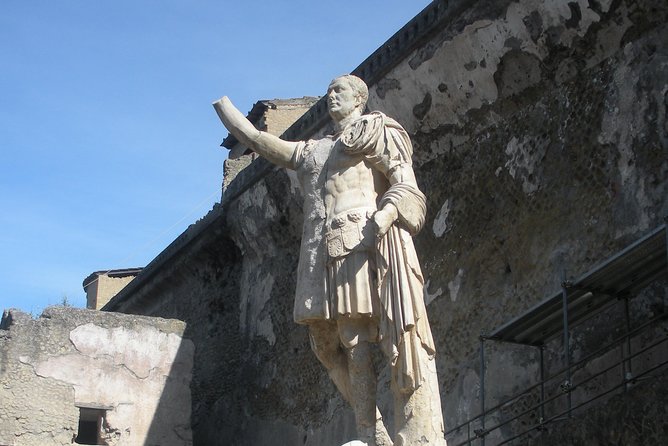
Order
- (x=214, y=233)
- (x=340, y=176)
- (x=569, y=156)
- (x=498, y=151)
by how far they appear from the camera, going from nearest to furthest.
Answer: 1. (x=340, y=176)
2. (x=569, y=156)
3. (x=498, y=151)
4. (x=214, y=233)

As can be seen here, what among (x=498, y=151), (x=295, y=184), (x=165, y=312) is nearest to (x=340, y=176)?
(x=498, y=151)

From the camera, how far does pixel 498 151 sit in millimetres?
10891

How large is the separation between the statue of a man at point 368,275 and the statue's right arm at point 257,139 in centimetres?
12

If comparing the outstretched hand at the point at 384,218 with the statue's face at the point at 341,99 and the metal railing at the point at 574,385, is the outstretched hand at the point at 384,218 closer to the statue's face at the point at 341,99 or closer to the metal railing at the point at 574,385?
the statue's face at the point at 341,99

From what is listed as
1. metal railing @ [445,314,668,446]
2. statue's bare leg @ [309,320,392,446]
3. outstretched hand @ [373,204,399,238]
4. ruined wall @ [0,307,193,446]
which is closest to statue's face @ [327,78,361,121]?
outstretched hand @ [373,204,399,238]

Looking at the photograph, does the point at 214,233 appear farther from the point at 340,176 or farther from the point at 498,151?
the point at 340,176

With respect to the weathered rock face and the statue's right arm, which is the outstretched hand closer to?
the statue's right arm

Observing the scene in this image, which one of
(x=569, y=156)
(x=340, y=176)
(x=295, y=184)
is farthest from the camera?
(x=295, y=184)

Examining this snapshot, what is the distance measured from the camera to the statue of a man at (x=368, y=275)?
243 inches

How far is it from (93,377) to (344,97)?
615cm

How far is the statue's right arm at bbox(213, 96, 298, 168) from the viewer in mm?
7094

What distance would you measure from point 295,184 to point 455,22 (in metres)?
3.51

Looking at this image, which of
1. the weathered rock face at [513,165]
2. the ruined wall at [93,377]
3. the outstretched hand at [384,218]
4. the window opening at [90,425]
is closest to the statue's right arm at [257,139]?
the outstretched hand at [384,218]

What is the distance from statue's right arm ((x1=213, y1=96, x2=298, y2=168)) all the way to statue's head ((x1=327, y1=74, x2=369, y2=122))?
0.31 m
